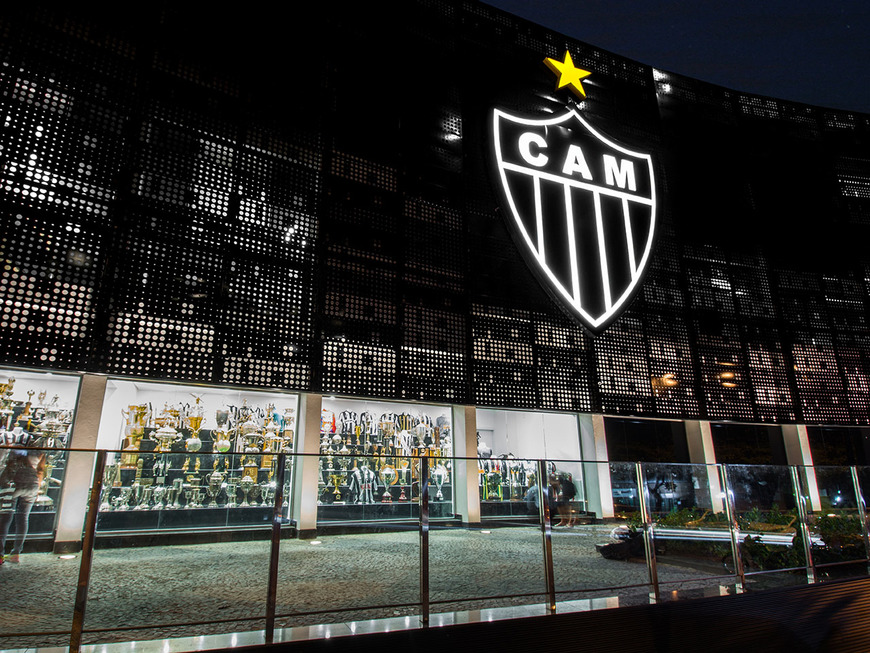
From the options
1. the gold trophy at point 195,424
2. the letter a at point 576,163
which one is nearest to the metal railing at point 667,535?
the letter a at point 576,163

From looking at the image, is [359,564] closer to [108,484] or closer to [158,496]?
[158,496]

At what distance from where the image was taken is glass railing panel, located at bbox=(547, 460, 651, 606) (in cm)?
359

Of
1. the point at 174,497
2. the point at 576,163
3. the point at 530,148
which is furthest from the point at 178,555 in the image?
the point at 576,163

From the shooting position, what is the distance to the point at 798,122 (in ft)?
29.6

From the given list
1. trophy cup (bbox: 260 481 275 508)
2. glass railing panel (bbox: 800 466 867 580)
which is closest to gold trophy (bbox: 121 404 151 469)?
trophy cup (bbox: 260 481 275 508)

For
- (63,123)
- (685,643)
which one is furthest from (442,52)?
(685,643)

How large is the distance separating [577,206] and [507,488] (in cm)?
302

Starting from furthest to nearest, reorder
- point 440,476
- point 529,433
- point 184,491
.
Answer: point 529,433
point 440,476
point 184,491

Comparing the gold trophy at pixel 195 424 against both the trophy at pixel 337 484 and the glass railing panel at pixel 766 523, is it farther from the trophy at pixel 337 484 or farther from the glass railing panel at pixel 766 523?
the glass railing panel at pixel 766 523

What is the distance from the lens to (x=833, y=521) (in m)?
4.82

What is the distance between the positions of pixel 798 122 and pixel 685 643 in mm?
9262

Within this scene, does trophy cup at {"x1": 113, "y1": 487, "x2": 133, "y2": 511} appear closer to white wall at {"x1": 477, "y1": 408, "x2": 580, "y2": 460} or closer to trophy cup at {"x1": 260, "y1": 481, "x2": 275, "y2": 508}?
trophy cup at {"x1": 260, "y1": 481, "x2": 275, "y2": 508}

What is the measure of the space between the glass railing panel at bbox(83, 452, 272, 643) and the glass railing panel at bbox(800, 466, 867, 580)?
4.81m

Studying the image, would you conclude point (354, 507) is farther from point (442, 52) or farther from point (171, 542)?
point (442, 52)
